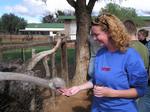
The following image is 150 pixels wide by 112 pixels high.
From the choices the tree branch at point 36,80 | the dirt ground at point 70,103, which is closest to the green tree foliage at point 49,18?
the dirt ground at point 70,103

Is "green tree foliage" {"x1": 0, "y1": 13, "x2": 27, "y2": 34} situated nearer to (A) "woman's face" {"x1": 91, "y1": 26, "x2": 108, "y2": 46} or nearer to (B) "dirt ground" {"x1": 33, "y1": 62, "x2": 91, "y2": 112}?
(B) "dirt ground" {"x1": 33, "y1": 62, "x2": 91, "y2": 112}

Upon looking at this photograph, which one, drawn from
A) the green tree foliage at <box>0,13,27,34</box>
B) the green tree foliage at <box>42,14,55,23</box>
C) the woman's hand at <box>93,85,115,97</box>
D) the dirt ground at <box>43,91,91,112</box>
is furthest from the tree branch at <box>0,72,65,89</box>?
the green tree foliage at <box>42,14,55,23</box>

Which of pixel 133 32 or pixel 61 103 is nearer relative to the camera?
pixel 133 32

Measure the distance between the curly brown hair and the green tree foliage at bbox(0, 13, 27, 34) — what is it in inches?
3423

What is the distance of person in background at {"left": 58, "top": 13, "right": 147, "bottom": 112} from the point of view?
12.3ft

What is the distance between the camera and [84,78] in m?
11.5

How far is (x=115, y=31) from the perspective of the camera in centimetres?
374

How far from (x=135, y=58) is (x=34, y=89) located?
1.63 metres

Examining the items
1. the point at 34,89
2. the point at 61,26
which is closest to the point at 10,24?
the point at 61,26

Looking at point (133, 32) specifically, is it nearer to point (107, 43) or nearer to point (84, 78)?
point (107, 43)

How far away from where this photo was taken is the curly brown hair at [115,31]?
374cm

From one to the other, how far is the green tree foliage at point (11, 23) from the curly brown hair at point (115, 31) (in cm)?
8693

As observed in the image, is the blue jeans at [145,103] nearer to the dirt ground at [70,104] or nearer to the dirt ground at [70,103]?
the dirt ground at [70,103]

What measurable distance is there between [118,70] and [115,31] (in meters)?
0.32
